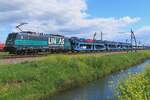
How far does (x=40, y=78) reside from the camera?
29.7m

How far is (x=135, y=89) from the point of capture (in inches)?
606

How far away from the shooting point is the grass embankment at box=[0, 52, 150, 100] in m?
25.7

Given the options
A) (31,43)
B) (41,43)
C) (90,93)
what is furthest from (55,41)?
(90,93)

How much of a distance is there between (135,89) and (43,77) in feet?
51.6

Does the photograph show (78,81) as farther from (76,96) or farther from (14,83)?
(14,83)

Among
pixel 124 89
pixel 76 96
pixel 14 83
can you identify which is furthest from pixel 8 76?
pixel 124 89

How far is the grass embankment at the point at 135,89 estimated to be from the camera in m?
14.3

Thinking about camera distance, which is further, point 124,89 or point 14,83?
point 14,83

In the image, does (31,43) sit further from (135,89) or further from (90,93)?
(135,89)

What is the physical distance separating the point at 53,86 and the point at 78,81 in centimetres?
590

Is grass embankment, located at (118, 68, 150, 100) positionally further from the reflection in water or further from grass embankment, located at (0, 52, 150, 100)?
grass embankment, located at (0, 52, 150, 100)

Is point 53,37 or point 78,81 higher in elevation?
point 53,37

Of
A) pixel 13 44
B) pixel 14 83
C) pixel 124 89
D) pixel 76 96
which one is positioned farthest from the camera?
pixel 13 44

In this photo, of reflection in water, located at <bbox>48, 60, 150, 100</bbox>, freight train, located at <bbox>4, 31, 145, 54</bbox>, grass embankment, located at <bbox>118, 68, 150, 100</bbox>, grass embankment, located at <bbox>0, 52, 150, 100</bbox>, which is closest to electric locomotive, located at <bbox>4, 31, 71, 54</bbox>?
freight train, located at <bbox>4, 31, 145, 54</bbox>
